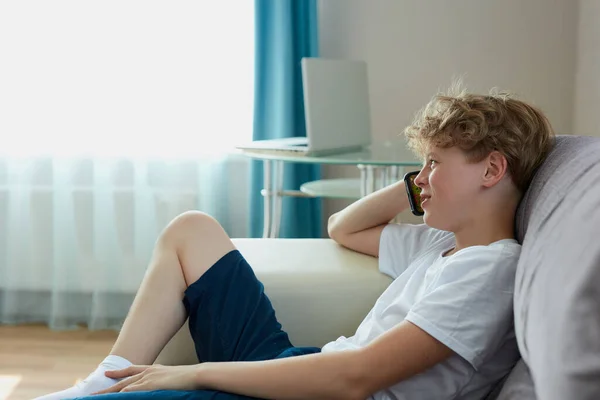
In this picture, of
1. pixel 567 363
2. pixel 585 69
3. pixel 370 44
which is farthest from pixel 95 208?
pixel 567 363

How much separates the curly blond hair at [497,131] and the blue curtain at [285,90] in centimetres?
193

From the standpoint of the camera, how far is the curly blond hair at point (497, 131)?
1.33 metres

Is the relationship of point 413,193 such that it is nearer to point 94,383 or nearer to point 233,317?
point 233,317

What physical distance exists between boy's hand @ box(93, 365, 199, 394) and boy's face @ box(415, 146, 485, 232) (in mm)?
466

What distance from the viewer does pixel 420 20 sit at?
11.1 feet

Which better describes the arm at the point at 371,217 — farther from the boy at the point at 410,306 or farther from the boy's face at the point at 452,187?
the boy's face at the point at 452,187

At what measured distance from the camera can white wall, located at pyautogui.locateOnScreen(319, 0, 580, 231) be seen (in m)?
3.34

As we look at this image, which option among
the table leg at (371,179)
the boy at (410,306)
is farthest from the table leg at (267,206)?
the boy at (410,306)

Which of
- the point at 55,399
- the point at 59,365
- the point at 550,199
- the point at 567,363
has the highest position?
the point at 550,199

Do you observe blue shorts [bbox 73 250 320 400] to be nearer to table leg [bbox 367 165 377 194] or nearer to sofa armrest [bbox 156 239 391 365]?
sofa armrest [bbox 156 239 391 365]

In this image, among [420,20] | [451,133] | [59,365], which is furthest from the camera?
[420,20]

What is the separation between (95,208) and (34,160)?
0.98 feet

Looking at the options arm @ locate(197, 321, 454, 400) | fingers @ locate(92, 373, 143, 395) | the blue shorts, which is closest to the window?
the blue shorts

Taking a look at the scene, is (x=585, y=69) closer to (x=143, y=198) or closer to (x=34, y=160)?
(x=143, y=198)
